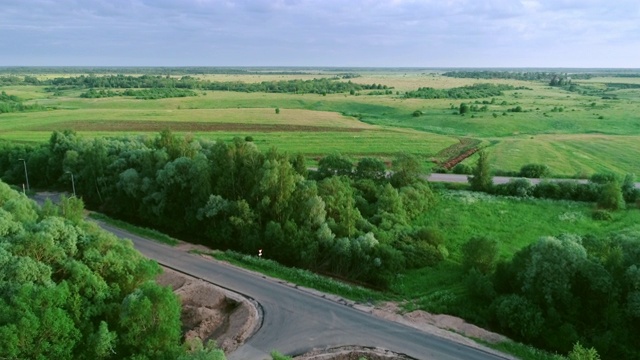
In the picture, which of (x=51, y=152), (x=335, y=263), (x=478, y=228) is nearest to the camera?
(x=335, y=263)

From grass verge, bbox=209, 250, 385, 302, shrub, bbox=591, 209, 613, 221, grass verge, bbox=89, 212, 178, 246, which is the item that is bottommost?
grass verge, bbox=209, 250, 385, 302

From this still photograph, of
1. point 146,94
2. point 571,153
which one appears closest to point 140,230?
point 571,153

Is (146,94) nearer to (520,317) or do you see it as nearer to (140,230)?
(140,230)

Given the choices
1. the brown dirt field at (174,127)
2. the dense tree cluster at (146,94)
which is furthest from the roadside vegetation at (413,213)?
the dense tree cluster at (146,94)

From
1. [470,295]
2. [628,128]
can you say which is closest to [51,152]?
[470,295]

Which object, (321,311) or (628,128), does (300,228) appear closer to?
(321,311)

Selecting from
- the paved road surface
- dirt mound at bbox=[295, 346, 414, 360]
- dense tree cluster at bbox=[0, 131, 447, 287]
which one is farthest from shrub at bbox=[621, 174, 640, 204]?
dirt mound at bbox=[295, 346, 414, 360]

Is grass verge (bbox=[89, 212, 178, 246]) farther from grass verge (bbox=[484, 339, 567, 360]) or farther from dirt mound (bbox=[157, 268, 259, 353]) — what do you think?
grass verge (bbox=[484, 339, 567, 360])
